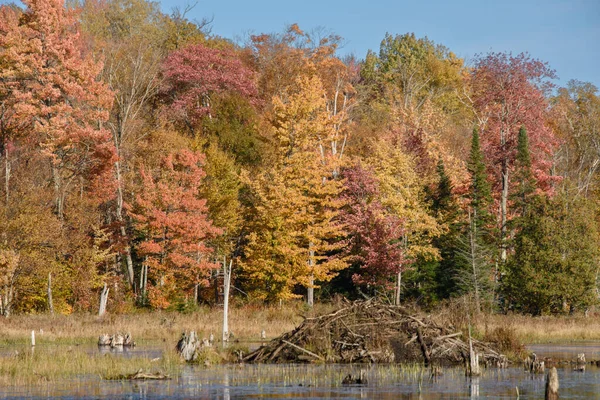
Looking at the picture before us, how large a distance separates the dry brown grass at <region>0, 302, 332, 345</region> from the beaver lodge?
668 centimetres

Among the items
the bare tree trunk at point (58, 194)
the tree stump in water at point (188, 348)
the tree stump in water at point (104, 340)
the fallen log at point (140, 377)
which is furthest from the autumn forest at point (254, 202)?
the fallen log at point (140, 377)

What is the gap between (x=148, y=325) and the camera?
176 ft

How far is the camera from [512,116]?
8025 cm

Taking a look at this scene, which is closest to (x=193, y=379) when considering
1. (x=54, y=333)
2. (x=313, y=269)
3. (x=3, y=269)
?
(x=54, y=333)

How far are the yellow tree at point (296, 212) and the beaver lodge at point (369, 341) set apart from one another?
28.9 m

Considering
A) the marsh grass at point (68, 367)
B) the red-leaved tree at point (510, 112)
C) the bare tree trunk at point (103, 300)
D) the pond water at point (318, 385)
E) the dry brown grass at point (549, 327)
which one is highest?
the red-leaved tree at point (510, 112)

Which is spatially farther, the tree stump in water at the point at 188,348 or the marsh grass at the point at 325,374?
the tree stump in water at the point at 188,348

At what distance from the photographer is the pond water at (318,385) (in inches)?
1076

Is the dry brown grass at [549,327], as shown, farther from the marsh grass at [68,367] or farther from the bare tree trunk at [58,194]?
the bare tree trunk at [58,194]

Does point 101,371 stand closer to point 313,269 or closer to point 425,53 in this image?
point 313,269

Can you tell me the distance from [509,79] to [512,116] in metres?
3.23

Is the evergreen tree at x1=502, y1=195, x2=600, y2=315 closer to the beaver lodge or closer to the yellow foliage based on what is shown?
the yellow foliage

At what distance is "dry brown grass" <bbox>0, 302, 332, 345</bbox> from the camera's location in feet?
157

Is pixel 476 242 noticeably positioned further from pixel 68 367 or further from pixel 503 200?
pixel 68 367
